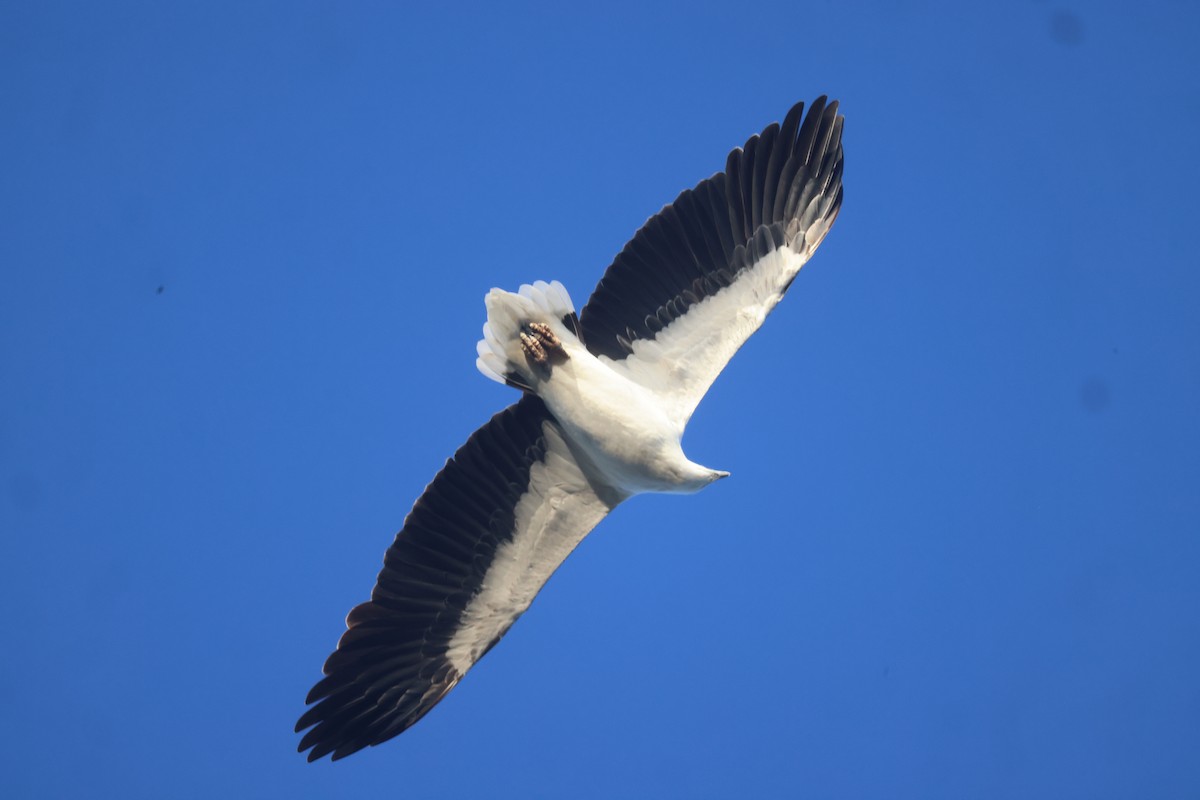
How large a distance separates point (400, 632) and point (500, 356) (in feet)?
5.49

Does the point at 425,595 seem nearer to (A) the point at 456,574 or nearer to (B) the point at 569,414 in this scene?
(A) the point at 456,574

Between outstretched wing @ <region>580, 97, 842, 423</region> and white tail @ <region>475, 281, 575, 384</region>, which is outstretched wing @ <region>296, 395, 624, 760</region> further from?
outstretched wing @ <region>580, 97, 842, 423</region>

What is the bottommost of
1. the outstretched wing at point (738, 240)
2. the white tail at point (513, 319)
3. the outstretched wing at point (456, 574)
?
the outstretched wing at point (456, 574)

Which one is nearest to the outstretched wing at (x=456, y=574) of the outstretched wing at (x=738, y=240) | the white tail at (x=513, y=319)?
the white tail at (x=513, y=319)

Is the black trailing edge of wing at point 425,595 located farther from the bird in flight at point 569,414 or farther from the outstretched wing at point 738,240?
the outstretched wing at point 738,240

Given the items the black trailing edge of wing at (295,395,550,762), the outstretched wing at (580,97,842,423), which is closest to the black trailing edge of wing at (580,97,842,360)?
the outstretched wing at (580,97,842,423)

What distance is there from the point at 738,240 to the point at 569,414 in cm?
136

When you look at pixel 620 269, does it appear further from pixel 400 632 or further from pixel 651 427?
pixel 400 632

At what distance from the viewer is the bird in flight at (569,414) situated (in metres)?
6.11

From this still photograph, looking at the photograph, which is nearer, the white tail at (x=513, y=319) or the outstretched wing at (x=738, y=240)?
the outstretched wing at (x=738, y=240)

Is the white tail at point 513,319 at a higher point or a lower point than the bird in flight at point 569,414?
higher

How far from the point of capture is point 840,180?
6160 millimetres

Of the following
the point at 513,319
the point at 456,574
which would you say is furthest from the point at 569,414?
the point at 456,574

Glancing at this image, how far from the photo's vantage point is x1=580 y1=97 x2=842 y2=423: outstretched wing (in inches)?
240
